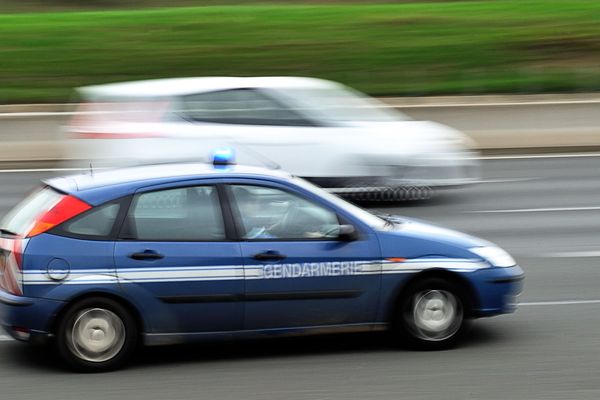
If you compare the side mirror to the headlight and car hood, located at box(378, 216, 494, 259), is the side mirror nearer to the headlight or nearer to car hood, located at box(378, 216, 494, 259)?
car hood, located at box(378, 216, 494, 259)

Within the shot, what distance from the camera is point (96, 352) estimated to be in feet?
22.6

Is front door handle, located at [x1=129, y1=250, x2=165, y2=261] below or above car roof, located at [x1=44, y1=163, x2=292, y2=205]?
below

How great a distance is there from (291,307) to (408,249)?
0.85 metres

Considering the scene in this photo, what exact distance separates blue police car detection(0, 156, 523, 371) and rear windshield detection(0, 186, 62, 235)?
0.04ft

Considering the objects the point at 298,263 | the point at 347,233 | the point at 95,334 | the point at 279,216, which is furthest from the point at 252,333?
the point at 95,334

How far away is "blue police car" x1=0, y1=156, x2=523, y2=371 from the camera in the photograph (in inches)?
270

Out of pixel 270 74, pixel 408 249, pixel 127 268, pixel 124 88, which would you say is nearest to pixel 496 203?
pixel 124 88

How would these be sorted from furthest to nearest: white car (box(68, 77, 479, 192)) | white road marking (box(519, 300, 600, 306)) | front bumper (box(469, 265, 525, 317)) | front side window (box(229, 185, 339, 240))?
white car (box(68, 77, 479, 192)) < white road marking (box(519, 300, 600, 306)) < front bumper (box(469, 265, 525, 317)) < front side window (box(229, 185, 339, 240))

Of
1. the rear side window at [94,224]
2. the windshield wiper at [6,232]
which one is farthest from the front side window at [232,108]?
the rear side window at [94,224]

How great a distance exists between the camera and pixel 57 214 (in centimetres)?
695

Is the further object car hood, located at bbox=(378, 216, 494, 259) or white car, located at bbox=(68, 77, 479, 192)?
white car, located at bbox=(68, 77, 479, 192)

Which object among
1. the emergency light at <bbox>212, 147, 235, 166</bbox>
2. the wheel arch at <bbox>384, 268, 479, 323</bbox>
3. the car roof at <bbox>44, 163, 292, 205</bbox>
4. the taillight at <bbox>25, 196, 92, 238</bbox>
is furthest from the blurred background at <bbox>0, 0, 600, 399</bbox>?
the emergency light at <bbox>212, 147, 235, 166</bbox>

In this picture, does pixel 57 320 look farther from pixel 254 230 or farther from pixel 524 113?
pixel 524 113

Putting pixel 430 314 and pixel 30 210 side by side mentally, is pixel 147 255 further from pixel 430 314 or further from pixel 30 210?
pixel 430 314
